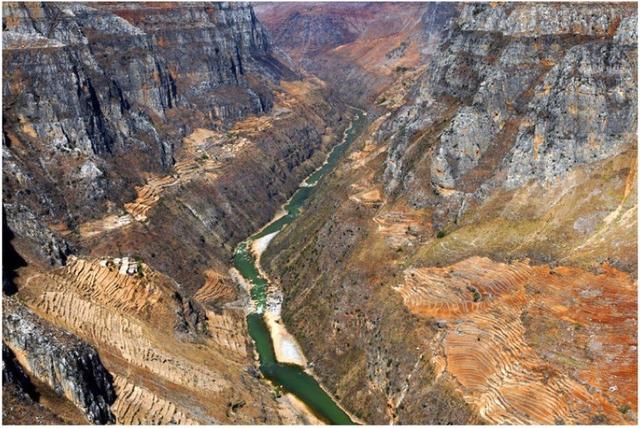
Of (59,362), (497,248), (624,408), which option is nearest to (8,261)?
(59,362)

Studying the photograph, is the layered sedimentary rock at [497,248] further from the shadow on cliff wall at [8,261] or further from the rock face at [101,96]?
the rock face at [101,96]

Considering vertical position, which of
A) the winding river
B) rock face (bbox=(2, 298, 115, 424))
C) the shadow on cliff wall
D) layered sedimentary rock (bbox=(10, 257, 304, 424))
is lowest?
the winding river

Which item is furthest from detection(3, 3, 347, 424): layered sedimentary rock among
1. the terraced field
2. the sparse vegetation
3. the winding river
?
the sparse vegetation

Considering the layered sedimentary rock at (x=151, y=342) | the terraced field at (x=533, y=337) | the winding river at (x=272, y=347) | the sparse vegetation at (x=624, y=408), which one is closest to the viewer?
the sparse vegetation at (x=624, y=408)

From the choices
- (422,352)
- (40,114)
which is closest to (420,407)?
(422,352)

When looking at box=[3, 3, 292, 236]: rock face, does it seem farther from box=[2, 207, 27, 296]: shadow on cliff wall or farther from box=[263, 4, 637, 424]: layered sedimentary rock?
box=[263, 4, 637, 424]: layered sedimentary rock

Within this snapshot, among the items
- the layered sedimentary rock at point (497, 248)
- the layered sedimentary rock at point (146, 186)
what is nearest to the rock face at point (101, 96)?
the layered sedimentary rock at point (146, 186)

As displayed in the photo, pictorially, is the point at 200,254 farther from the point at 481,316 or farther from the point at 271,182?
the point at 481,316
